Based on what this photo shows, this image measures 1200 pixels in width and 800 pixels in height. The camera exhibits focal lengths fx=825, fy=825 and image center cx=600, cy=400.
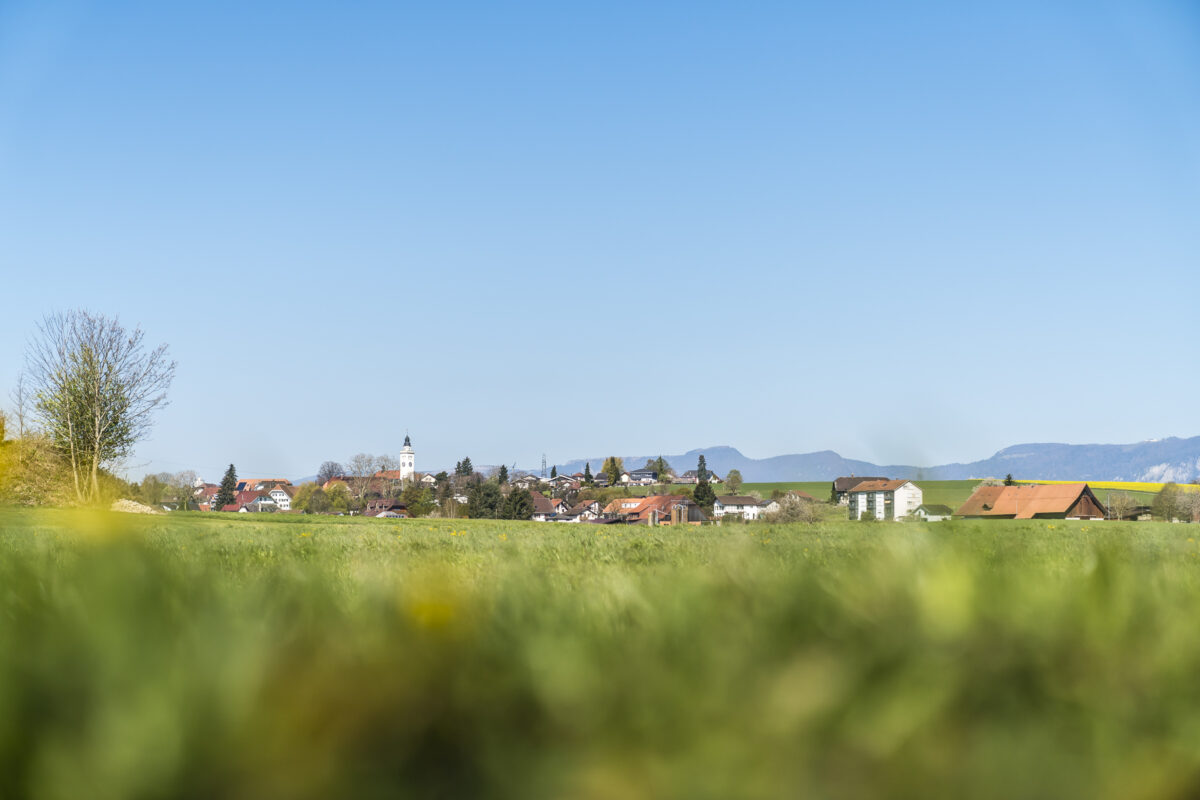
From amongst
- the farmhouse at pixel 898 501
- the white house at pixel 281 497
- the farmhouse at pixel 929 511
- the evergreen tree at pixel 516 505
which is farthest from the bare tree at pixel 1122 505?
the white house at pixel 281 497

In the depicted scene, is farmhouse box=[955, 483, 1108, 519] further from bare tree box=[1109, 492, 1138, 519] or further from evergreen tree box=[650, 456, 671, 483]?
evergreen tree box=[650, 456, 671, 483]

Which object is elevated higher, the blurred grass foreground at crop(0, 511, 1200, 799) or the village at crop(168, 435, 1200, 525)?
the blurred grass foreground at crop(0, 511, 1200, 799)

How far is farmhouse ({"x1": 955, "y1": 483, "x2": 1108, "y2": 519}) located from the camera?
2.41 meters

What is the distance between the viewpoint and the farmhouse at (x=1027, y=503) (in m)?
2.41

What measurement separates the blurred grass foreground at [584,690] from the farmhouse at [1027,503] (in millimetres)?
665

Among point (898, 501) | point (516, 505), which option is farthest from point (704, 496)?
point (898, 501)

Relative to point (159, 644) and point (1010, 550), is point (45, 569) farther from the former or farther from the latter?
point (1010, 550)

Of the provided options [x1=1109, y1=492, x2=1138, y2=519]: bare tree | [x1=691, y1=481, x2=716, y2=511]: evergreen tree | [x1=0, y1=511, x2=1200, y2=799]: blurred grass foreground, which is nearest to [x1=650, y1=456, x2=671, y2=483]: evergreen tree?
[x1=691, y1=481, x2=716, y2=511]: evergreen tree

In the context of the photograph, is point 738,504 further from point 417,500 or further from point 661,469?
point 417,500

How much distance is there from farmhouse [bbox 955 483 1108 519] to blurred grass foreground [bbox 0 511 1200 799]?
66 cm

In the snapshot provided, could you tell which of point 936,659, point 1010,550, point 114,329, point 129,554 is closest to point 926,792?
point 936,659

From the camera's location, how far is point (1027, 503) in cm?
856

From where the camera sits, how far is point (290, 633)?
723 millimetres

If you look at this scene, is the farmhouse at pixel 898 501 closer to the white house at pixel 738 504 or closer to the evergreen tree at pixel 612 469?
the white house at pixel 738 504
